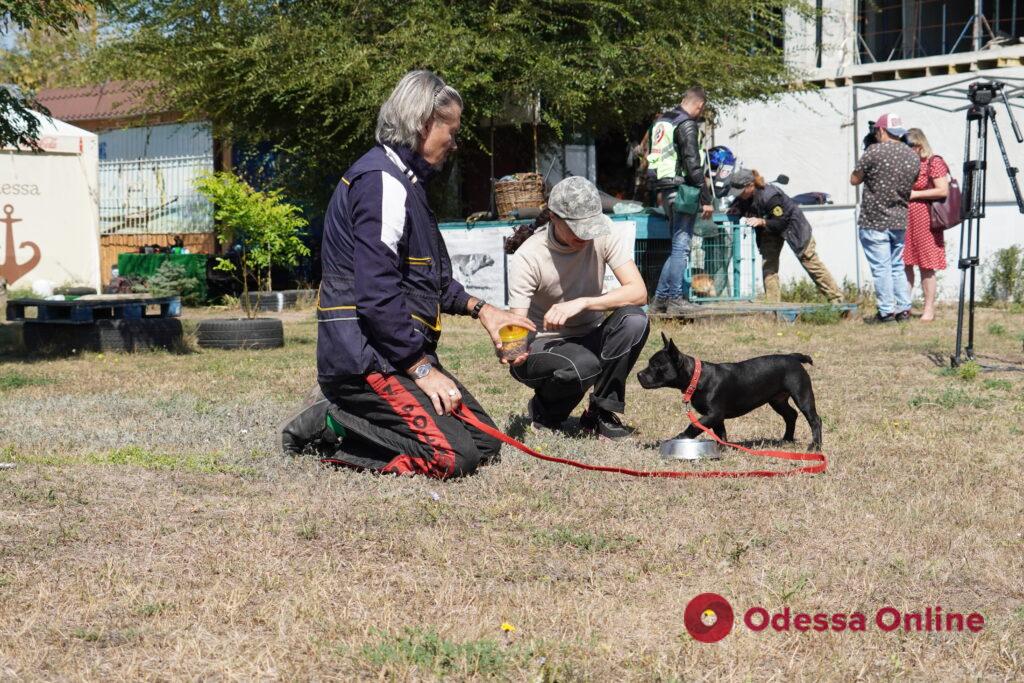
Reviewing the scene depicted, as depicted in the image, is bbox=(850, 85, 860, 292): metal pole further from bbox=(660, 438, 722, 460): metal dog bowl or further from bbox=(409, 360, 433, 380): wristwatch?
bbox=(409, 360, 433, 380): wristwatch

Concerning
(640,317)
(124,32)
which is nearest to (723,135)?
(124,32)

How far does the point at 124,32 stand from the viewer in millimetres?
16406

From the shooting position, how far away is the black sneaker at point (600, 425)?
6.18 meters

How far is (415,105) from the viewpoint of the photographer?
4.86 meters

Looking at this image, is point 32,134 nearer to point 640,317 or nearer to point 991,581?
point 640,317

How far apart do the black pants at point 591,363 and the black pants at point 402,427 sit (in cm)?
83

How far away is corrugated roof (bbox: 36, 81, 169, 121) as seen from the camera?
18.5m

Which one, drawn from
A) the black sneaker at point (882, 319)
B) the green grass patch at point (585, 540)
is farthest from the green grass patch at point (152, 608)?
the black sneaker at point (882, 319)

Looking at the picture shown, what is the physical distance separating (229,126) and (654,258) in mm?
6921

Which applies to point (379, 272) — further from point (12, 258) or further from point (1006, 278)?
point (12, 258)

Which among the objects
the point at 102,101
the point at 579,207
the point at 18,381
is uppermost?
the point at 102,101

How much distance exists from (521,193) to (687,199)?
9.94ft

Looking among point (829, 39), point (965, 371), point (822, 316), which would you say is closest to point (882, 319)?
point (822, 316)

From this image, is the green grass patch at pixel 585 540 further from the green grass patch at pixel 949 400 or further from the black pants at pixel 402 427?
the green grass patch at pixel 949 400
